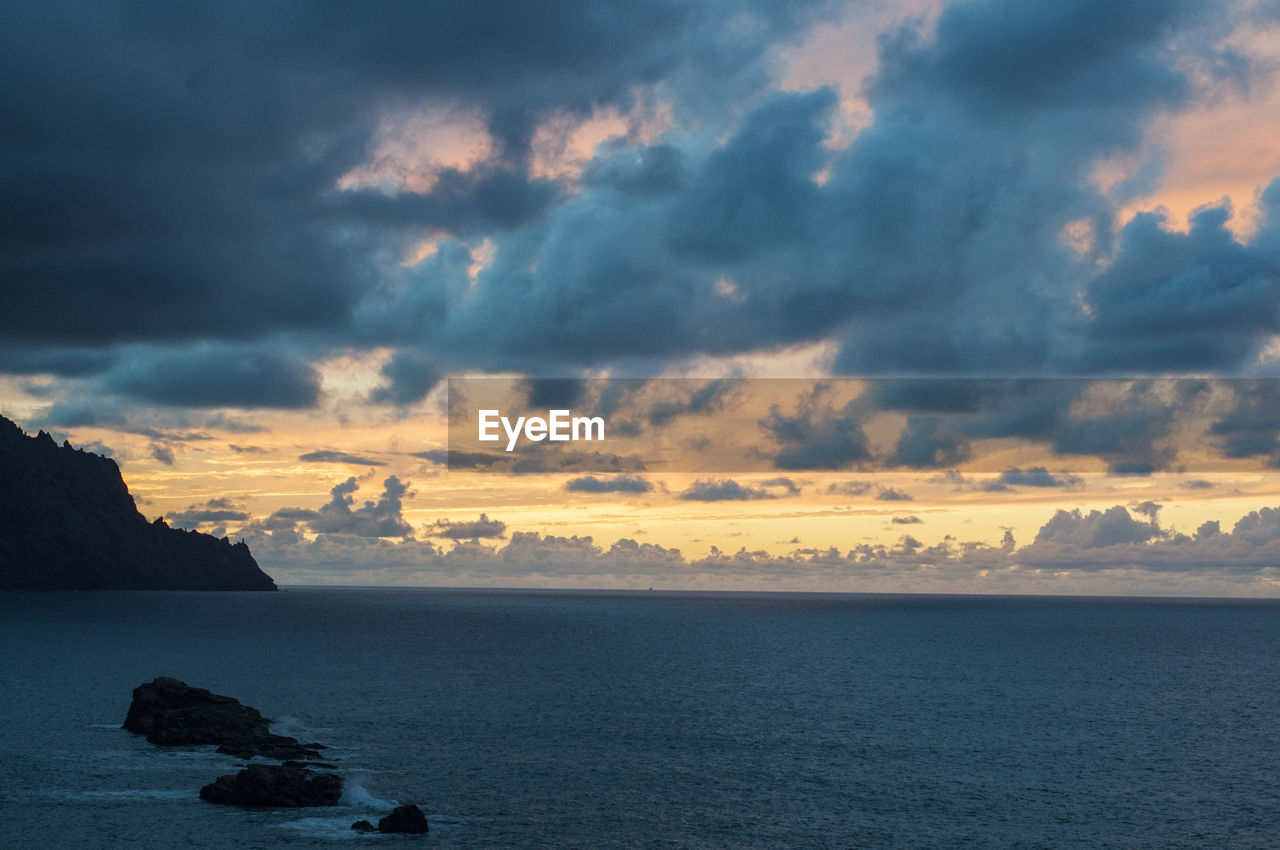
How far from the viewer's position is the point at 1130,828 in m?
63.6

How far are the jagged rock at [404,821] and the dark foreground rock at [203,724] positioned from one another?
21.0m

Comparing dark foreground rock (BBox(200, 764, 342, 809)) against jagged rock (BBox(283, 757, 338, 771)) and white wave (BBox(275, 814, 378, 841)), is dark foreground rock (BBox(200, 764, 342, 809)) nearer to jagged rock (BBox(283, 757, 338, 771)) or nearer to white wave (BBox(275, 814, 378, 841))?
white wave (BBox(275, 814, 378, 841))

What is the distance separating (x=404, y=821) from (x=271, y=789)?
38.7 feet

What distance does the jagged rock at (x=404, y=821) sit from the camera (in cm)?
5647

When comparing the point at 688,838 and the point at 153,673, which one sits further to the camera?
the point at 153,673

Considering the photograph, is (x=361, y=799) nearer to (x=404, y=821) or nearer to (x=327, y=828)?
(x=327, y=828)

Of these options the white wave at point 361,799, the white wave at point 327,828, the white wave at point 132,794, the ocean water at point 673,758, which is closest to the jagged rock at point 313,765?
the ocean water at point 673,758

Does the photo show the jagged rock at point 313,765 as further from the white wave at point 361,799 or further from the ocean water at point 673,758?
the white wave at point 361,799

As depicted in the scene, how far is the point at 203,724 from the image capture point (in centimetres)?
8381

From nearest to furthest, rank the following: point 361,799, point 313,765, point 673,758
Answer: point 361,799 → point 313,765 → point 673,758

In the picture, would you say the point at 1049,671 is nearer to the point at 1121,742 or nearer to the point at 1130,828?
the point at 1121,742

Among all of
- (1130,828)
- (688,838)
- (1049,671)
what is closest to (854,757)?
(1130,828)

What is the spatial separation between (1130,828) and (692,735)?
42003 mm

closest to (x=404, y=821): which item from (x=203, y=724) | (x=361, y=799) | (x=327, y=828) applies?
(x=327, y=828)
